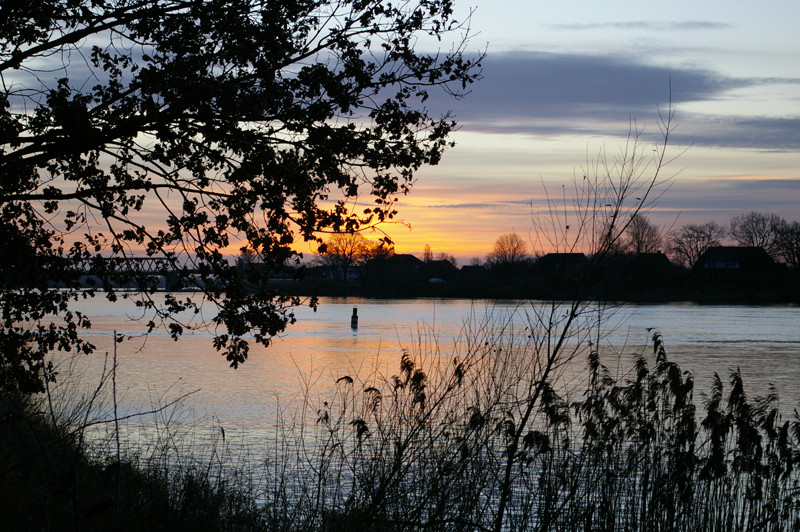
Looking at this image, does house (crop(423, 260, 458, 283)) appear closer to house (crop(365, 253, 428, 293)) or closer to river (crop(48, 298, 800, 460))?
house (crop(365, 253, 428, 293))

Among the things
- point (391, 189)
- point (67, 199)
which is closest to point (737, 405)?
point (391, 189)

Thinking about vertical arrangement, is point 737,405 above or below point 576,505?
above

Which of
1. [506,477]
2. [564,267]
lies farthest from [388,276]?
[506,477]

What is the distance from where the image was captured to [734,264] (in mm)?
129625

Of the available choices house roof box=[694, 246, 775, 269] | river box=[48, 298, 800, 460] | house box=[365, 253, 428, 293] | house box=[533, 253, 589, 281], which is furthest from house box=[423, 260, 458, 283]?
house box=[533, 253, 589, 281]

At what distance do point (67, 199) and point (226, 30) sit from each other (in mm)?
2562

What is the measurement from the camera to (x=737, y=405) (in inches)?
396

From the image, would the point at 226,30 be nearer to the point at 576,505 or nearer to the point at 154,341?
the point at 576,505

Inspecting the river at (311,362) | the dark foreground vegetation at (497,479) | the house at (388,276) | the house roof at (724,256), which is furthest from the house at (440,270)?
the dark foreground vegetation at (497,479)

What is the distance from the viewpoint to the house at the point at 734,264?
357 feet

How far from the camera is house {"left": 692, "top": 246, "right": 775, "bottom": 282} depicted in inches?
4281

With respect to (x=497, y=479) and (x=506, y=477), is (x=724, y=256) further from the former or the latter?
(x=506, y=477)

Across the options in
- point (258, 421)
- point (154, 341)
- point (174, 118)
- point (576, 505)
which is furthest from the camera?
point (154, 341)

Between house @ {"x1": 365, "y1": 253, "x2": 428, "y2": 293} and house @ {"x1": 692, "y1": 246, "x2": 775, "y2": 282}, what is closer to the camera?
house @ {"x1": 692, "y1": 246, "x2": 775, "y2": 282}
